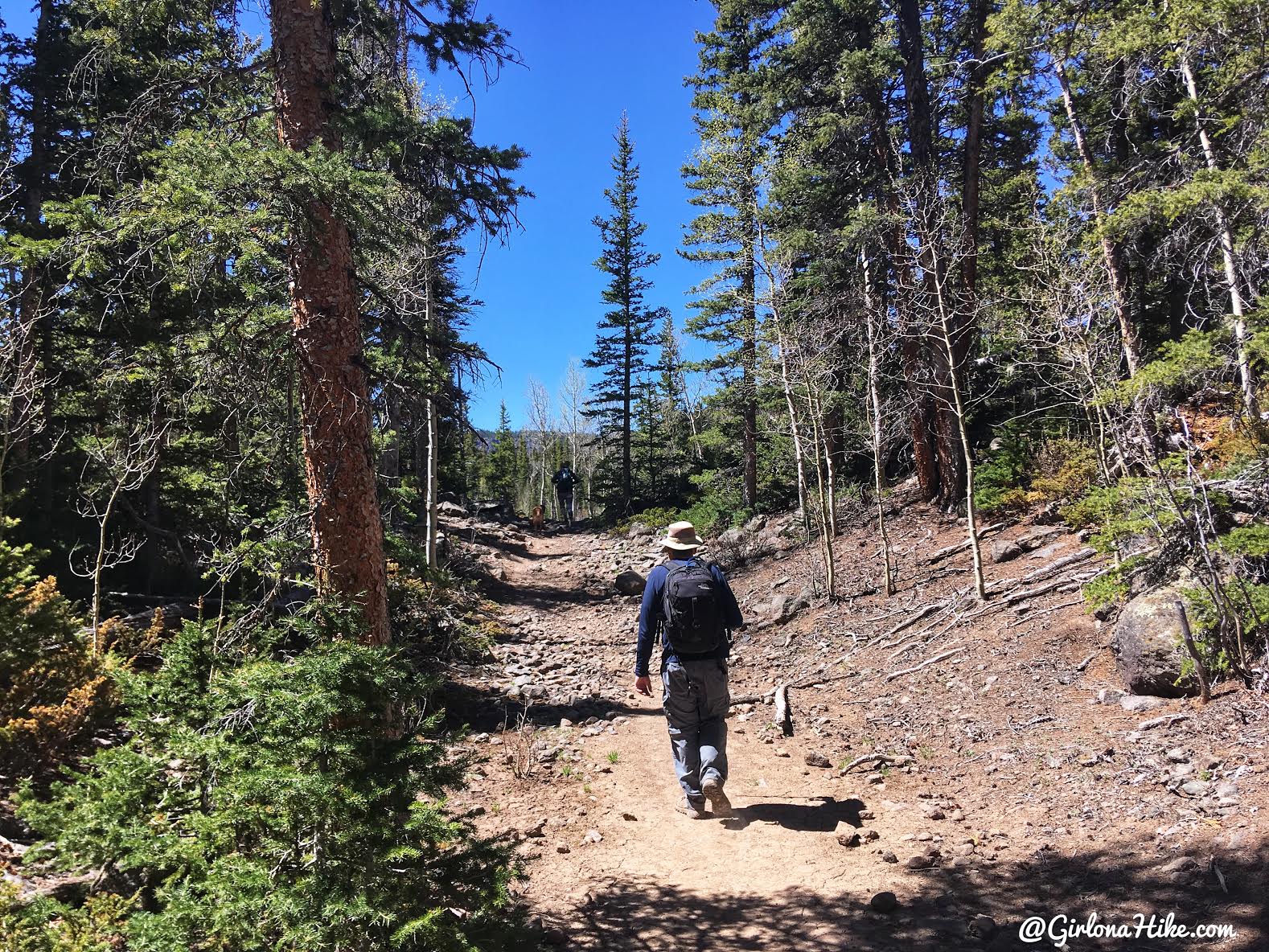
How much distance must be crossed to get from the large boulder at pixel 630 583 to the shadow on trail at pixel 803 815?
10.4m

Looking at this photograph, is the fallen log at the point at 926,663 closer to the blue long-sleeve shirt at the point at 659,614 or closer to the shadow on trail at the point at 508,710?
the shadow on trail at the point at 508,710

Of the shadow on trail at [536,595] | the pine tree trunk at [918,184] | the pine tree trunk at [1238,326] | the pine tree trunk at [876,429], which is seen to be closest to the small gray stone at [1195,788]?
the pine tree trunk at [1238,326]

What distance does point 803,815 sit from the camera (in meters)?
4.85

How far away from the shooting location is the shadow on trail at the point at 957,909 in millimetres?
3012

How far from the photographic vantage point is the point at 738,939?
337cm

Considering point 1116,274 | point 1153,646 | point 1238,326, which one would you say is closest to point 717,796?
point 1153,646

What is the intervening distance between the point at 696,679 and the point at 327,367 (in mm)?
3397

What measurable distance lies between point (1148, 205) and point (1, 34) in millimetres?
16947

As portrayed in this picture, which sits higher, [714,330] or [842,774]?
[714,330]

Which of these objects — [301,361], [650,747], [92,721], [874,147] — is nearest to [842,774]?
[650,747]

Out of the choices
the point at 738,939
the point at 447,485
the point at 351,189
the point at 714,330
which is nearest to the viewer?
the point at 738,939

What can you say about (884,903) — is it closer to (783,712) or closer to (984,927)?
(984,927)

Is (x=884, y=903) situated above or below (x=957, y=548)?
below

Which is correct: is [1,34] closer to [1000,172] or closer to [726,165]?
[726,165]
